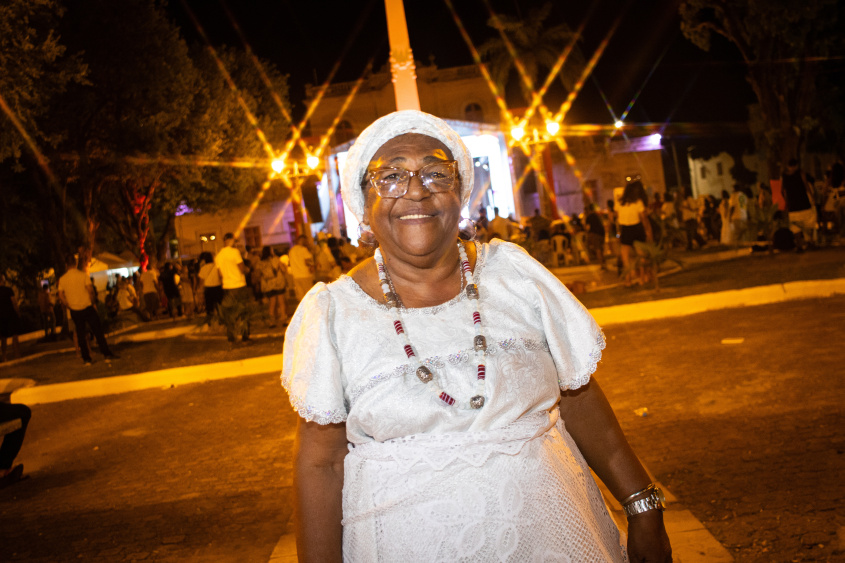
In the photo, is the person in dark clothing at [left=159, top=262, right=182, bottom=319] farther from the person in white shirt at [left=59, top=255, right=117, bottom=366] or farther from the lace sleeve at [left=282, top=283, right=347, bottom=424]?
the lace sleeve at [left=282, top=283, right=347, bottom=424]

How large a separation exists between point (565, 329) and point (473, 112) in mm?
44871

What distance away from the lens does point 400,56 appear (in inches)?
442

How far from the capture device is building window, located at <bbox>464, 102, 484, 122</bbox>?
45.0 meters

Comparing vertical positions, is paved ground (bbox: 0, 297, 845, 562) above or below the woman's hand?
below

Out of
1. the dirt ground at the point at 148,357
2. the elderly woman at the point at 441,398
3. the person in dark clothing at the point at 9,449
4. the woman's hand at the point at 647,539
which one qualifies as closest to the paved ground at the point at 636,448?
the person in dark clothing at the point at 9,449

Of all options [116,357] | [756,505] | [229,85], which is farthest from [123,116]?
[756,505]

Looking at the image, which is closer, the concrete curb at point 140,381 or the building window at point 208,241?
the concrete curb at point 140,381

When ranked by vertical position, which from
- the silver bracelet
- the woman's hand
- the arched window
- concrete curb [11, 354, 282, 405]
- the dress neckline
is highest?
the arched window

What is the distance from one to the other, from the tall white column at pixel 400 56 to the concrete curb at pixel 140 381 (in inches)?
183

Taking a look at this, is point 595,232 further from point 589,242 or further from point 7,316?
Answer: point 7,316

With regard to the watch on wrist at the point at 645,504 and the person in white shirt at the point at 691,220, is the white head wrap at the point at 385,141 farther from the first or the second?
the person in white shirt at the point at 691,220

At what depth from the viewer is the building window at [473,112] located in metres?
45.0

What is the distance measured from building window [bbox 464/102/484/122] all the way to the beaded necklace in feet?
144

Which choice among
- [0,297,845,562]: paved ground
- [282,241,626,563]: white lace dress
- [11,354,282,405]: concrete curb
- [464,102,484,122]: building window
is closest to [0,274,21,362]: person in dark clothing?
[11,354,282,405]: concrete curb
